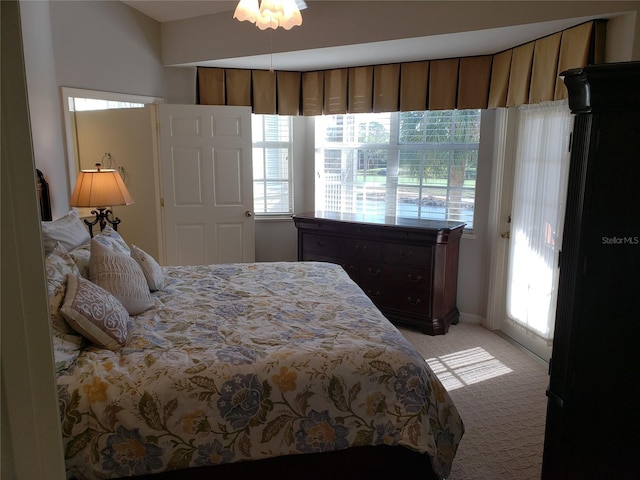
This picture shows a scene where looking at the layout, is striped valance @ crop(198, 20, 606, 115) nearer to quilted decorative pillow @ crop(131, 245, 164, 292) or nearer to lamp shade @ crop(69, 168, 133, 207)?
lamp shade @ crop(69, 168, 133, 207)

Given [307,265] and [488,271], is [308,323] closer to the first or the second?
[307,265]

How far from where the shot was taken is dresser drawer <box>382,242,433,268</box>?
3752mm

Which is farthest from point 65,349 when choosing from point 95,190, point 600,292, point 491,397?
point 491,397

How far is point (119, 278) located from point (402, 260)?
2.34 m

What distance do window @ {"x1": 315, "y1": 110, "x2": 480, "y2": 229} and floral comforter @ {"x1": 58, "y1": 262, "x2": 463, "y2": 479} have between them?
94.2 inches

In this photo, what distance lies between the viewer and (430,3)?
3.03 m

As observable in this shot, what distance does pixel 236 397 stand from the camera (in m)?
1.71

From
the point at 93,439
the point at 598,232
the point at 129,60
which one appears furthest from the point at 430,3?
the point at 93,439

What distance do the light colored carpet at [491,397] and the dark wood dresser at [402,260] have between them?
19cm

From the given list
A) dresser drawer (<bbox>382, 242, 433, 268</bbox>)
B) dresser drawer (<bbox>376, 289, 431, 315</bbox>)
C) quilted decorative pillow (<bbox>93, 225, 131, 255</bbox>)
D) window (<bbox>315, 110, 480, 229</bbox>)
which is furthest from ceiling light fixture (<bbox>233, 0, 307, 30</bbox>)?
dresser drawer (<bbox>376, 289, 431, 315</bbox>)

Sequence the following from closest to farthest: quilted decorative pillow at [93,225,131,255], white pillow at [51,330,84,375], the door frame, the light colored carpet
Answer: white pillow at [51,330,84,375], the light colored carpet, quilted decorative pillow at [93,225,131,255], the door frame

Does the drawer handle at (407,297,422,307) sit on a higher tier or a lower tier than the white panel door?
lower

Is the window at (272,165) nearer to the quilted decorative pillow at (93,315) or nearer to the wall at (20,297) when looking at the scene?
the quilted decorative pillow at (93,315)

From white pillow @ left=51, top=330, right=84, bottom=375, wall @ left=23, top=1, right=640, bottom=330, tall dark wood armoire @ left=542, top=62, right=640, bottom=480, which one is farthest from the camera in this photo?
wall @ left=23, top=1, right=640, bottom=330
